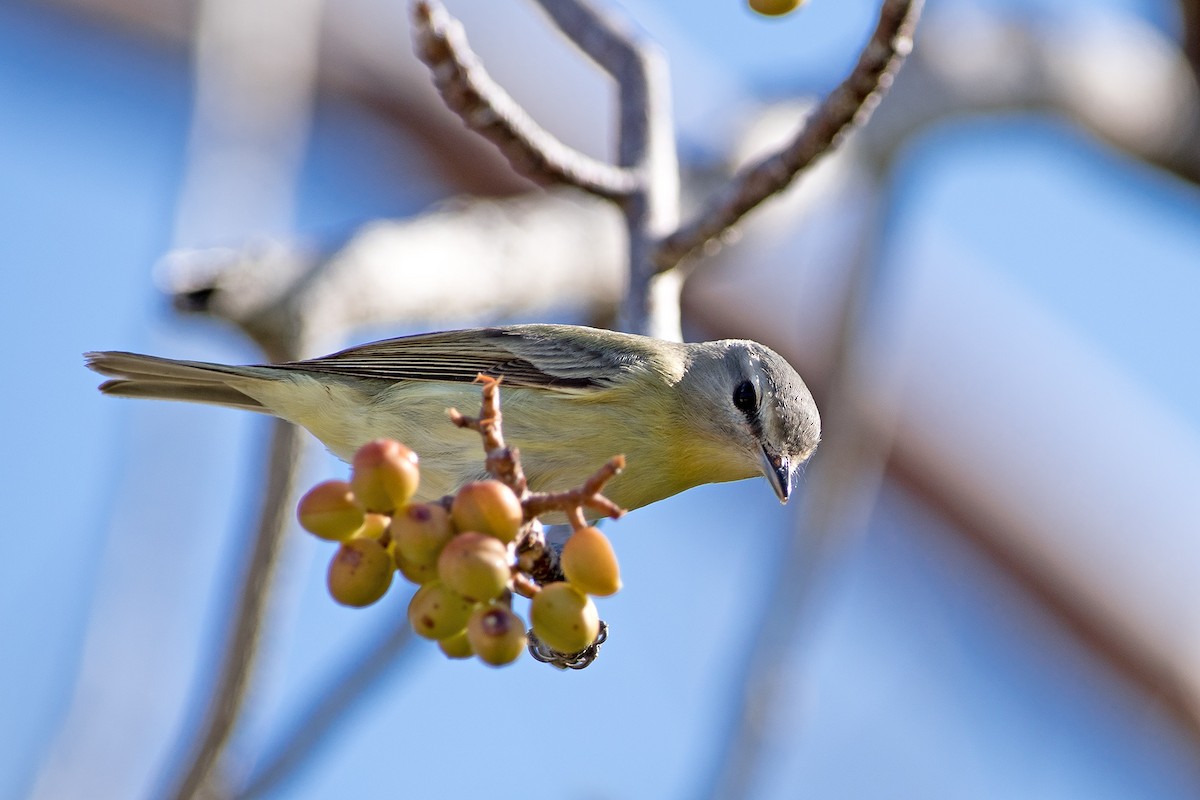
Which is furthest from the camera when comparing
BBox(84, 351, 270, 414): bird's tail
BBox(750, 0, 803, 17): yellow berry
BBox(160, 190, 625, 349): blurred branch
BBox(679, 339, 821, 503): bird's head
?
BBox(84, 351, 270, 414): bird's tail

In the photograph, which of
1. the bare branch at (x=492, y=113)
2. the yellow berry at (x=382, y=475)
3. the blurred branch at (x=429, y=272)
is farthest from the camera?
the blurred branch at (x=429, y=272)

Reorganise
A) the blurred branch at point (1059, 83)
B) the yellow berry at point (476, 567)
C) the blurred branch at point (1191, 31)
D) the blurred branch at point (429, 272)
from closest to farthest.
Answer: the yellow berry at point (476, 567)
the blurred branch at point (429, 272)
the blurred branch at point (1059, 83)
the blurred branch at point (1191, 31)

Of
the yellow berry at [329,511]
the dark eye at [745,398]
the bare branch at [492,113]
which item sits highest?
the bare branch at [492,113]

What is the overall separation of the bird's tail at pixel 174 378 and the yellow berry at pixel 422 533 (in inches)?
63.9

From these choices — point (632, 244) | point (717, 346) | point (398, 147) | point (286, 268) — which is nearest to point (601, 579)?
point (632, 244)

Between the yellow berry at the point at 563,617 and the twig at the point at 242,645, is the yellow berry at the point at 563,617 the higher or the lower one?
the higher one

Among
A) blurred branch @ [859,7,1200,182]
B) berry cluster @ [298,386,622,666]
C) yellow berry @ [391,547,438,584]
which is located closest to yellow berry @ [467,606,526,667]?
berry cluster @ [298,386,622,666]

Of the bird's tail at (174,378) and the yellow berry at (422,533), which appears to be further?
the bird's tail at (174,378)

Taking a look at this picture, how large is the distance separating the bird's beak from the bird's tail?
1397 millimetres

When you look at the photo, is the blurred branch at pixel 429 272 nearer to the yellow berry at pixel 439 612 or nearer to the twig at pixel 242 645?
the twig at pixel 242 645

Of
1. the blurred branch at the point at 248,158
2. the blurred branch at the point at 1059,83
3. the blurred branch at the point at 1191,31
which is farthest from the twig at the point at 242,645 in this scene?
the blurred branch at the point at 1191,31

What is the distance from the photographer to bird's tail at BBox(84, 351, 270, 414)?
344 cm

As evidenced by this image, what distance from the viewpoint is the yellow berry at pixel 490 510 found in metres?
1.88

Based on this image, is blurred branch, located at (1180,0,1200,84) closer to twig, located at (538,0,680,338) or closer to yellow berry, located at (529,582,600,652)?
twig, located at (538,0,680,338)
